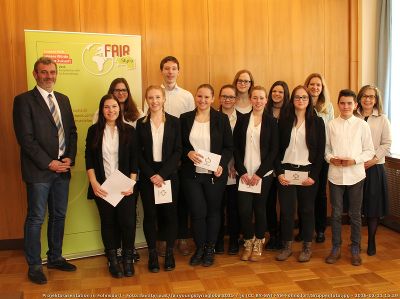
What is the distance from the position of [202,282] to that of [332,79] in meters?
2.93

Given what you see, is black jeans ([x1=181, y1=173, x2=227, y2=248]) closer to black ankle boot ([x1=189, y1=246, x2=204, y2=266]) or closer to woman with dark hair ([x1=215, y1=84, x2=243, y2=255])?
black ankle boot ([x1=189, y1=246, x2=204, y2=266])

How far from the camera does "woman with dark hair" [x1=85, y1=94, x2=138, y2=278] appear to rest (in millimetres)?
3186

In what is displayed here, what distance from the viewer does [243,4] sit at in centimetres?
444

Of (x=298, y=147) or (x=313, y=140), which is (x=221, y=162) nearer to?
(x=298, y=147)

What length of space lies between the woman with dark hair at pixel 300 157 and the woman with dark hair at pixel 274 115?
0.17m

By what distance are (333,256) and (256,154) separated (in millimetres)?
1129

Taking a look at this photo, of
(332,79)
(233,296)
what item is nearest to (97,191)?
(233,296)

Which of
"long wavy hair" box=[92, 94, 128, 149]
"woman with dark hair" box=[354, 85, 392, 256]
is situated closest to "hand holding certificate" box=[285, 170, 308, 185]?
"woman with dark hair" box=[354, 85, 392, 256]

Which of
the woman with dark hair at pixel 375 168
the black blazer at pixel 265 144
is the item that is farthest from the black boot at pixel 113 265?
the woman with dark hair at pixel 375 168

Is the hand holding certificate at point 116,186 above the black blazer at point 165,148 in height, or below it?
below

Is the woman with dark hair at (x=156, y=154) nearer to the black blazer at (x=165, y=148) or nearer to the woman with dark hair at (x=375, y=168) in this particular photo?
the black blazer at (x=165, y=148)

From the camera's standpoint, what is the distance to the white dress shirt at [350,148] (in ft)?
11.0

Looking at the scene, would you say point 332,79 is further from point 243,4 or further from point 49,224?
point 49,224

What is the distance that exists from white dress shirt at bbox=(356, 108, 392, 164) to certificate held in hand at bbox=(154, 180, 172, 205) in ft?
6.40
